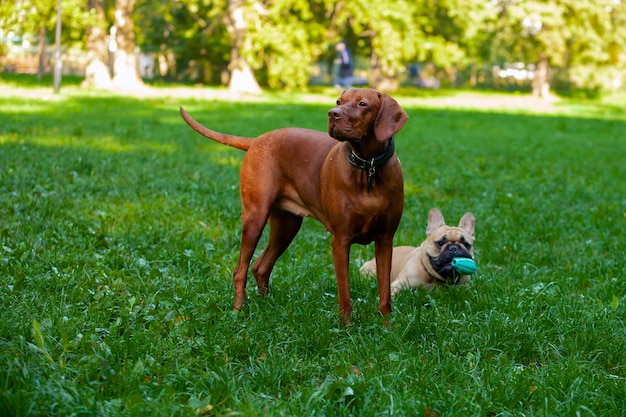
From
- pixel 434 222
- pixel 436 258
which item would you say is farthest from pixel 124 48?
pixel 436 258

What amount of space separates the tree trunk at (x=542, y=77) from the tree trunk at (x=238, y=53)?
17517mm

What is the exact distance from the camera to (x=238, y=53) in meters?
31.2

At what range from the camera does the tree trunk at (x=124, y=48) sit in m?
30.5

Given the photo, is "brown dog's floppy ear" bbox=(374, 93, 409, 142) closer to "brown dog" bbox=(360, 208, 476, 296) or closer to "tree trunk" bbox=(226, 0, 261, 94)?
"brown dog" bbox=(360, 208, 476, 296)

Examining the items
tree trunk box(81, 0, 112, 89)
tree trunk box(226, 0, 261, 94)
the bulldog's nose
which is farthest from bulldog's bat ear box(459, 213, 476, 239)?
tree trunk box(81, 0, 112, 89)

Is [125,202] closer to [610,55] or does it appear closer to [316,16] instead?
[316,16]

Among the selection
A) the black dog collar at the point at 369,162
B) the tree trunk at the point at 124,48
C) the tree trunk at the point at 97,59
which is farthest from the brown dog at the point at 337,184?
the tree trunk at the point at 124,48

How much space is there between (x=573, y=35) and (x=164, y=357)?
1536 inches

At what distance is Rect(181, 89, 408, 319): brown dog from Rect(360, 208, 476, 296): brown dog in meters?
0.97

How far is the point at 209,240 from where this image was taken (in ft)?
21.1

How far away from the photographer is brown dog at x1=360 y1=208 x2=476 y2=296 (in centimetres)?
553

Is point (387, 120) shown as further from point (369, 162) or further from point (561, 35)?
point (561, 35)

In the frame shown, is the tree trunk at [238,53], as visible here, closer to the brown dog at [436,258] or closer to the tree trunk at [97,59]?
the tree trunk at [97,59]


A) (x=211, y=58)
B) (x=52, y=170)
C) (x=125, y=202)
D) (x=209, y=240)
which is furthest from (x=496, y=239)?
(x=211, y=58)
